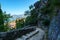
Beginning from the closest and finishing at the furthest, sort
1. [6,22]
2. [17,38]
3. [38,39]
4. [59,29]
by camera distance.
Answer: [59,29] → [17,38] → [38,39] → [6,22]

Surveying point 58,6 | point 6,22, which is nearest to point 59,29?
point 58,6

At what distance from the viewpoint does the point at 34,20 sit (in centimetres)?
1920

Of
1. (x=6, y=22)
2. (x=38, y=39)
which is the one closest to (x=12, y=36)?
(x=38, y=39)

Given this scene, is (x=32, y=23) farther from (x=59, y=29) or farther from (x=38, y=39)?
(x=59, y=29)

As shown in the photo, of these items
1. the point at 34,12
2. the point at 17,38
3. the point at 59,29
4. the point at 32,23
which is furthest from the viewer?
the point at 34,12

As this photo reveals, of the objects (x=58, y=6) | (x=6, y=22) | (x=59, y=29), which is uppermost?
(x=58, y=6)

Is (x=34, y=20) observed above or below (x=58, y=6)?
below

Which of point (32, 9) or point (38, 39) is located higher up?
point (32, 9)

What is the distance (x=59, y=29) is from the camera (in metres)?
6.58

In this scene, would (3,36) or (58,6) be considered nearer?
(3,36)

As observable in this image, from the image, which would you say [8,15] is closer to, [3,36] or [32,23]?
[32,23]

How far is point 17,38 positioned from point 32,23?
35.3 ft

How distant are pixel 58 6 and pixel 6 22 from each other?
23073 mm

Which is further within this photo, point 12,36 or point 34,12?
point 34,12
